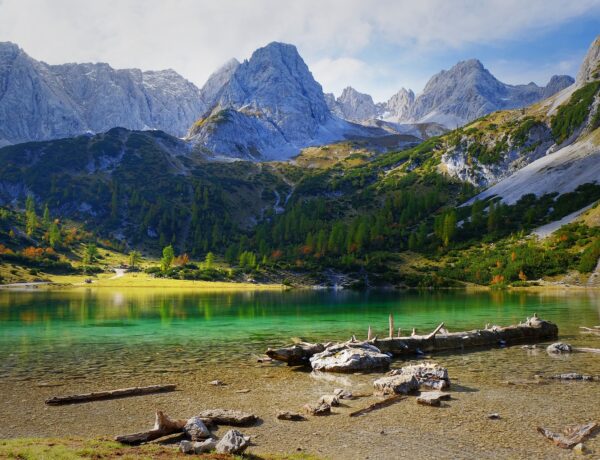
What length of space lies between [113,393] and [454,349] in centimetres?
2875

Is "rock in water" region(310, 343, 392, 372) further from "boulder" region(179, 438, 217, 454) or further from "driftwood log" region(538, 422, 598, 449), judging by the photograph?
"boulder" region(179, 438, 217, 454)

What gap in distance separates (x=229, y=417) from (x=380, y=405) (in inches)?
306

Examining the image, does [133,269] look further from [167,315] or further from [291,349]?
[291,349]

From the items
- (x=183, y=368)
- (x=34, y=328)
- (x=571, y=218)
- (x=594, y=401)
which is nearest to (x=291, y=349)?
(x=183, y=368)

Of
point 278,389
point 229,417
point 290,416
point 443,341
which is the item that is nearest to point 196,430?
point 229,417

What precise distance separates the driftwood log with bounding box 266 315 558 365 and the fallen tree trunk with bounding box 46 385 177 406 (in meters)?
10.1

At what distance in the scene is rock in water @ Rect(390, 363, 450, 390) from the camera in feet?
88.1

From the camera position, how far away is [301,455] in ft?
54.1

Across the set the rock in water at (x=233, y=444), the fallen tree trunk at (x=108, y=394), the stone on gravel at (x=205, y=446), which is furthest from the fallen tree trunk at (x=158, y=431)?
the fallen tree trunk at (x=108, y=394)

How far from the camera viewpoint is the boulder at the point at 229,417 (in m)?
20.5

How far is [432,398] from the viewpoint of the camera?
76.8 feet

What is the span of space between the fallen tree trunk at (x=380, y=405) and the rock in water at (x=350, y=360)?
308 inches

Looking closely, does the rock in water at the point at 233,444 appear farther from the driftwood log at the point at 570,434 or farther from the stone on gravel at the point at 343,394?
the driftwood log at the point at 570,434

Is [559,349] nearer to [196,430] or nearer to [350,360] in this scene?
[350,360]
